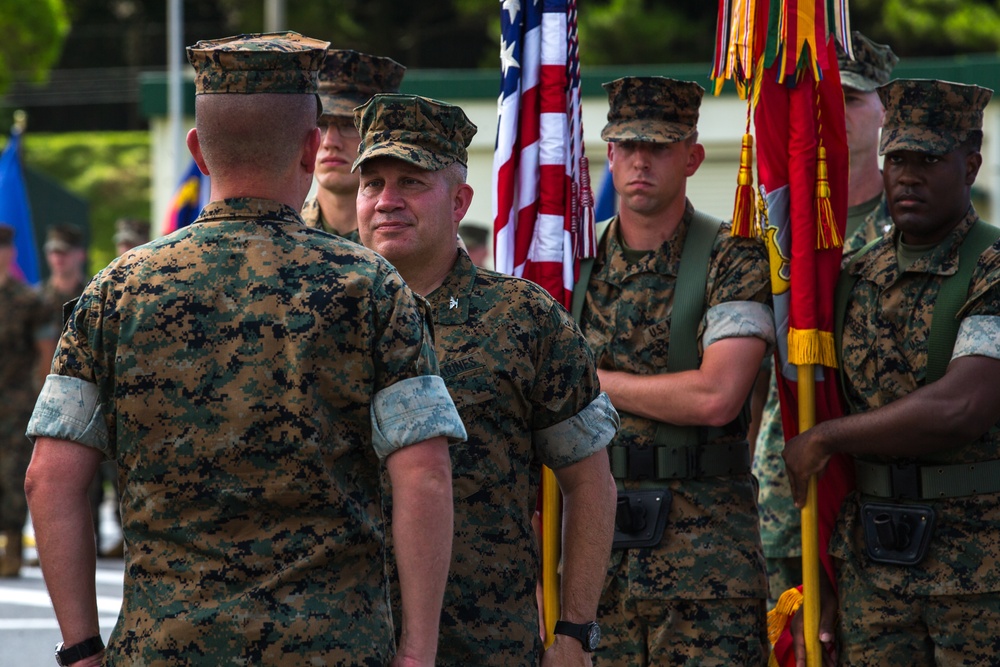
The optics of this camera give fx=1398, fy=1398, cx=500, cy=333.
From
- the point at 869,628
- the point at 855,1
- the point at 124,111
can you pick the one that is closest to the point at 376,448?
the point at 869,628

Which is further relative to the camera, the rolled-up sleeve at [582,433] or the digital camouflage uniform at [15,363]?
the digital camouflage uniform at [15,363]

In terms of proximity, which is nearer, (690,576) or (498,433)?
(498,433)

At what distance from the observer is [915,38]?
2372 centimetres

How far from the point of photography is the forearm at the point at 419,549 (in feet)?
8.71

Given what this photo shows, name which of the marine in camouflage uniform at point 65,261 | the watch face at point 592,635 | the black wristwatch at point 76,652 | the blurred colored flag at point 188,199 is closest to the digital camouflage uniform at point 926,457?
the watch face at point 592,635

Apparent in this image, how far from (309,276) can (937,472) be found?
86.4 inches

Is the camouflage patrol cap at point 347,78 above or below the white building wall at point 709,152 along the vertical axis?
above

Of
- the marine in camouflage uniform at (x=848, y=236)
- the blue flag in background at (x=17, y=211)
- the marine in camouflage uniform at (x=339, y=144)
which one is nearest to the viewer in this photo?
the marine in camouflage uniform at (x=339, y=144)

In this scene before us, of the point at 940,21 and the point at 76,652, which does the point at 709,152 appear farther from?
the point at 76,652

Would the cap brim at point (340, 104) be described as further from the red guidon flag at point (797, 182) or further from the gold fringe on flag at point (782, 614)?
the gold fringe on flag at point (782, 614)

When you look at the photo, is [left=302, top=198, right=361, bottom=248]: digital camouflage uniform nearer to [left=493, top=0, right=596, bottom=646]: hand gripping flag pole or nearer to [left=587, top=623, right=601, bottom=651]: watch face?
[left=493, top=0, right=596, bottom=646]: hand gripping flag pole

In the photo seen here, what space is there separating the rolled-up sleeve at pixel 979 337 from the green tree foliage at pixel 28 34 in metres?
18.2

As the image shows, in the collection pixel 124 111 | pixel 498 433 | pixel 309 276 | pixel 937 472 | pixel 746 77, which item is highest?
pixel 746 77

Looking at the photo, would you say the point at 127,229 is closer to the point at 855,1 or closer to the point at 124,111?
the point at 855,1
